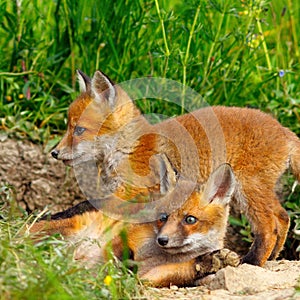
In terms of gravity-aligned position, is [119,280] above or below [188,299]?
above

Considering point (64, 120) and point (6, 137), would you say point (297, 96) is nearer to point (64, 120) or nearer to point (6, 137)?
point (64, 120)

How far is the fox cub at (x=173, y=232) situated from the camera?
463cm

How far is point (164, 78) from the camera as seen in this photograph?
643 centimetres

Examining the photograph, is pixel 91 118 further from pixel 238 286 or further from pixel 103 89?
pixel 238 286

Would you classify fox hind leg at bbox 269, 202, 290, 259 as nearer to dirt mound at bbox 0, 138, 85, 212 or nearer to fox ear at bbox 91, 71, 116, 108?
fox ear at bbox 91, 71, 116, 108

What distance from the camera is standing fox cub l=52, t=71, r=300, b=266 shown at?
521 centimetres

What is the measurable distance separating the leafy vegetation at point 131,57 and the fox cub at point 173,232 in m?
1.54

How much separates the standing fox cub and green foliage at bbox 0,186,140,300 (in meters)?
1.43

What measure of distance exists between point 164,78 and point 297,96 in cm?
137

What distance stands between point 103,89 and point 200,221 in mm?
1608

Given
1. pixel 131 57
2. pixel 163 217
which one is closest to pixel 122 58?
pixel 131 57

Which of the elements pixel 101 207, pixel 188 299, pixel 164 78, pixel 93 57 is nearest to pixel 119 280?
pixel 188 299

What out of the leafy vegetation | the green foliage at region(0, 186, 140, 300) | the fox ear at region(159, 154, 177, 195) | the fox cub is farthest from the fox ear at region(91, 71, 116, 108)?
the green foliage at region(0, 186, 140, 300)

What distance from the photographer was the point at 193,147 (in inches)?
220
